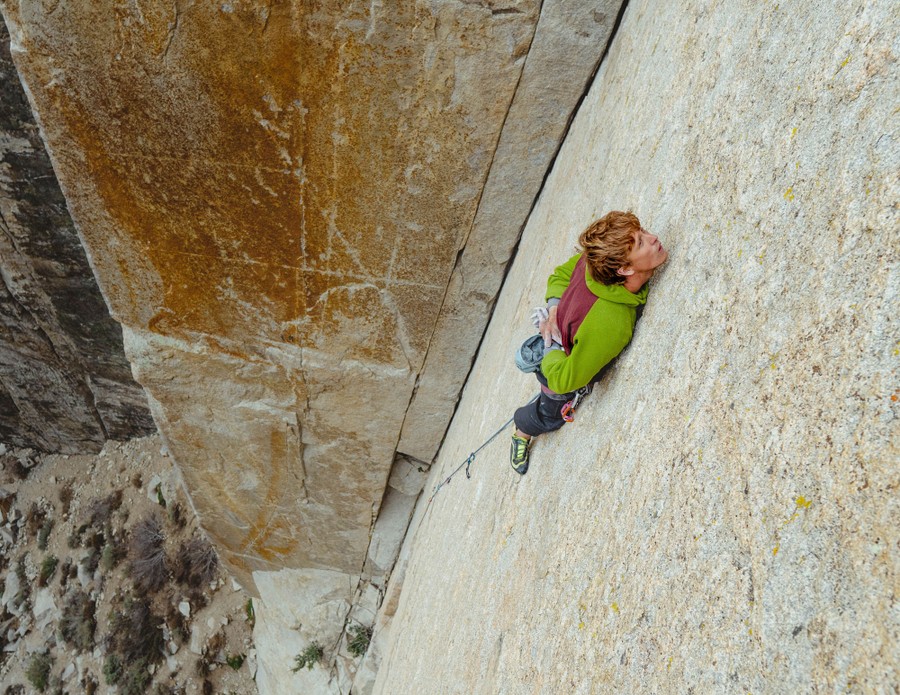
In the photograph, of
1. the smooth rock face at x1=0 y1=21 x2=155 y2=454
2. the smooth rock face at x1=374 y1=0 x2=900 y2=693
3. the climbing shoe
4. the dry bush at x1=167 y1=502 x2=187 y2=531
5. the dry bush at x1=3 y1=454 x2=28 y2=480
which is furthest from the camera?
the dry bush at x1=3 y1=454 x2=28 y2=480

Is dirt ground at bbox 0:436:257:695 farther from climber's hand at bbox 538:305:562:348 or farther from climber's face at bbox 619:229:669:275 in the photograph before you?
climber's face at bbox 619:229:669:275

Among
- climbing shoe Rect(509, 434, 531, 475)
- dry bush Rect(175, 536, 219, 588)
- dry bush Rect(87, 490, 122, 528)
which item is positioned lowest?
dry bush Rect(87, 490, 122, 528)

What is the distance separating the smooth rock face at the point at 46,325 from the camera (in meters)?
4.39

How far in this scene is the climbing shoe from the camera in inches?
72.2

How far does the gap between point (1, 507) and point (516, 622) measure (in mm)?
9674

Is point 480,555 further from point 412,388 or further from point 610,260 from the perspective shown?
point 412,388

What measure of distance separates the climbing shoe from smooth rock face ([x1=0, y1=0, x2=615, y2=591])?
130 cm

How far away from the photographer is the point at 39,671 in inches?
275

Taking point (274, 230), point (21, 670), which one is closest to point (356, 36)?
point (274, 230)

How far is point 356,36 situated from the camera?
2.21m

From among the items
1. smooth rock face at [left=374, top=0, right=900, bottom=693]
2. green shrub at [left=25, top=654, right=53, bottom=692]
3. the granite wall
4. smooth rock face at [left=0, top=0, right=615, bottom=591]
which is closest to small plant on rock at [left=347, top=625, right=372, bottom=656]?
the granite wall

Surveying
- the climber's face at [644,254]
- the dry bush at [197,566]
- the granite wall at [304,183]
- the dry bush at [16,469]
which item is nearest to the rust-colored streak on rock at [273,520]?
the granite wall at [304,183]

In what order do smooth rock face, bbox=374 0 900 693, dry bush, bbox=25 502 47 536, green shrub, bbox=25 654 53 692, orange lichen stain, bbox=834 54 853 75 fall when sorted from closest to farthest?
smooth rock face, bbox=374 0 900 693 < orange lichen stain, bbox=834 54 853 75 < green shrub, bbox=25 654 53 692 < dry bush, bbox=25 502 47 536

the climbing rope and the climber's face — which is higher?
the climber's face
